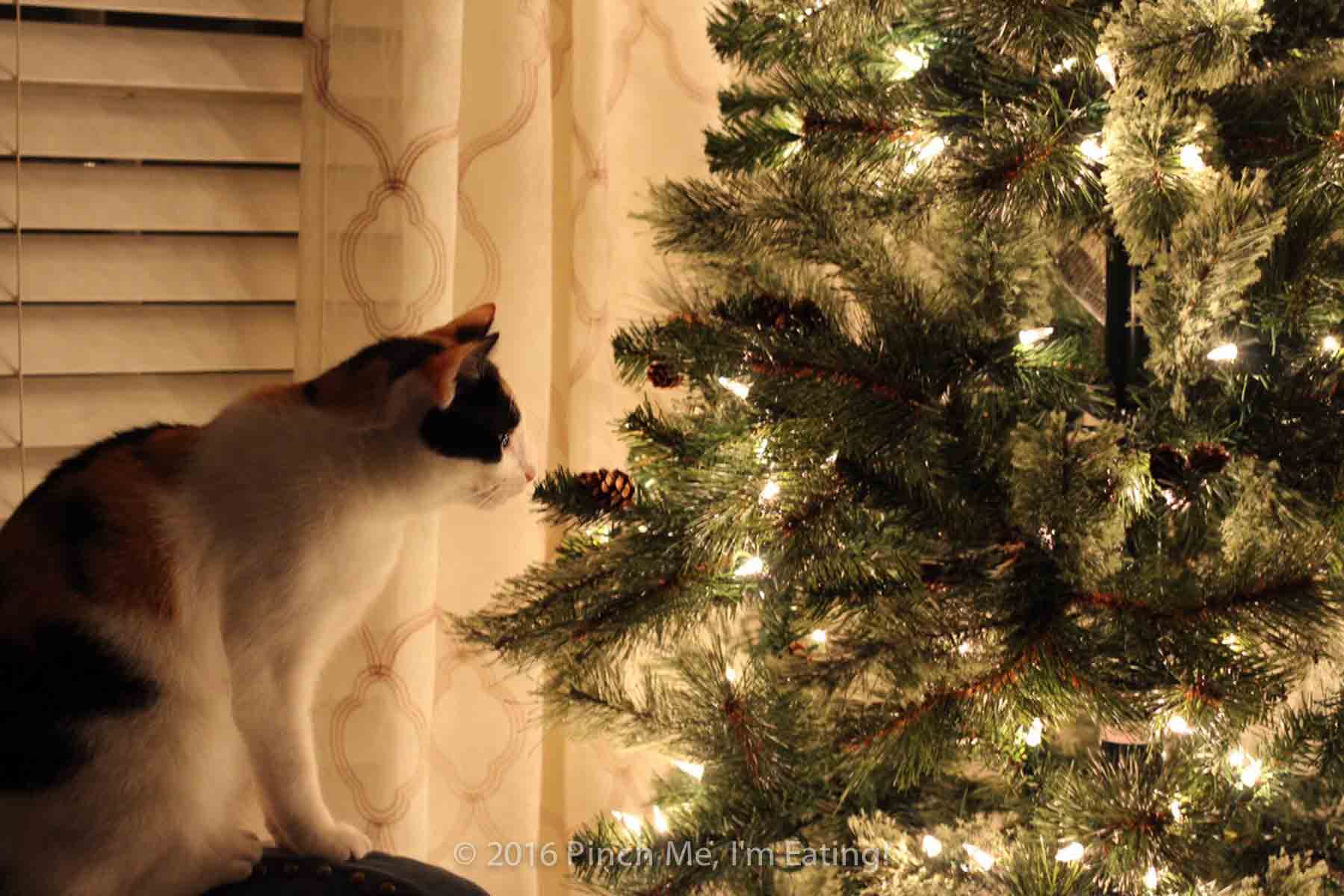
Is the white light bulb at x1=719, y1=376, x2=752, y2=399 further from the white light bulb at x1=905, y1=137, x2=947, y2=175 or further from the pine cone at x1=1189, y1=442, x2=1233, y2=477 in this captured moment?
the pine cone at x1=1189, y1=442, x2=1233, y2=477

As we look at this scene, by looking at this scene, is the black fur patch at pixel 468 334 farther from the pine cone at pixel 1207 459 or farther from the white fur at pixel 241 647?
the pine cone at pixel 1207 459

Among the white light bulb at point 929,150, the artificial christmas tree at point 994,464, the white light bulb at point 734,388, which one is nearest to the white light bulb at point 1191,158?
the artificial christmas tree at point 994,464

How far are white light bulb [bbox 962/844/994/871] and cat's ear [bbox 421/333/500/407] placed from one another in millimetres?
446

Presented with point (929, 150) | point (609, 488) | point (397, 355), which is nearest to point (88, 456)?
point (397, 355)

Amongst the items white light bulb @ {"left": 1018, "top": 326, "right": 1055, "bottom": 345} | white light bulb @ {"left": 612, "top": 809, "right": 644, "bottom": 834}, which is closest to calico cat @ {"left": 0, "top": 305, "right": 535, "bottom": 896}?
white light bulb @ {"left": 612, "top": 809, "right": 644, "bottom": 834}

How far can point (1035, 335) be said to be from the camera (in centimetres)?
80

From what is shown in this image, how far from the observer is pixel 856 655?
689 millimetres

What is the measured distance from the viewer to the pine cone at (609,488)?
2.58ft

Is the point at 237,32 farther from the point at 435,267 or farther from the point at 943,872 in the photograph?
the point at 943,872

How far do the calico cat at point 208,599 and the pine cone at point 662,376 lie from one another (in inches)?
4.8

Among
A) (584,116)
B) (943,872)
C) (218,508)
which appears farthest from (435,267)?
(943,872)

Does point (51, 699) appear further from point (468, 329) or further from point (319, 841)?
point (468, 329)

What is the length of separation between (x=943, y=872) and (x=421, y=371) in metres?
0.46

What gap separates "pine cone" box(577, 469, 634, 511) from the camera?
788 millimetres
